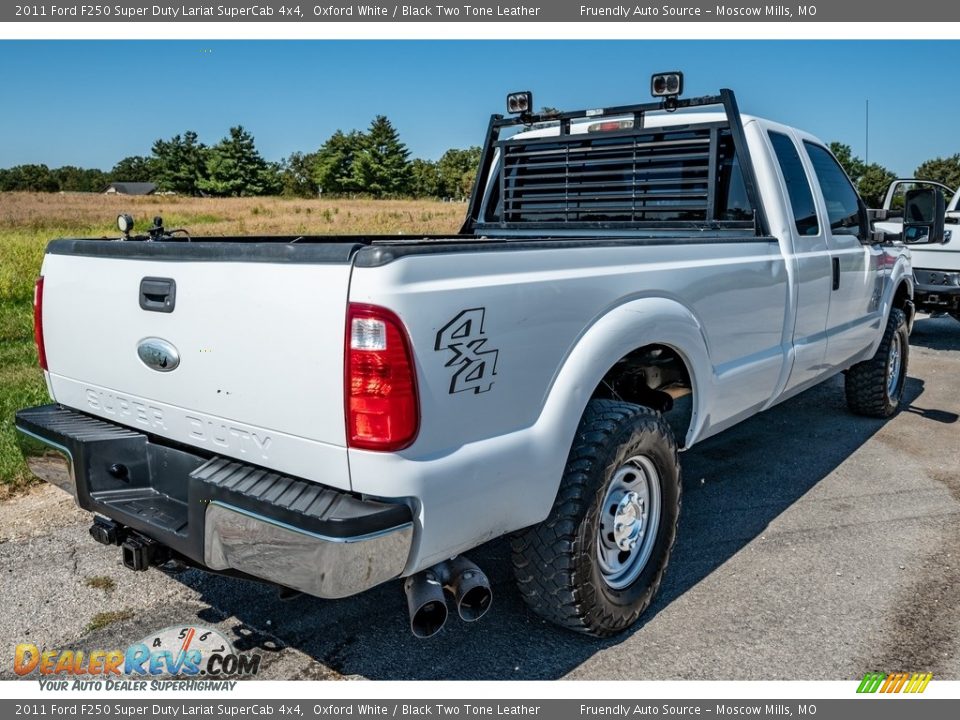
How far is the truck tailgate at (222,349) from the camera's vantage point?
2225mm

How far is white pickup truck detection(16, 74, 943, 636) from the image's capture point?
2186 mm

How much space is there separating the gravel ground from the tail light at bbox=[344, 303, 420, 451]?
3.58 ft

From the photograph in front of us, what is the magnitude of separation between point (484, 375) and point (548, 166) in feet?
9.81

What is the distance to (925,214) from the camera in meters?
5.67

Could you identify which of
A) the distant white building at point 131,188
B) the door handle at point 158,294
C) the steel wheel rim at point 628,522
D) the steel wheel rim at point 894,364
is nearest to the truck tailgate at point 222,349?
the door handle at point 158,294

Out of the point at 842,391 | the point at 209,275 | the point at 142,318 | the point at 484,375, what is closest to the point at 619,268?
the point at 484,375

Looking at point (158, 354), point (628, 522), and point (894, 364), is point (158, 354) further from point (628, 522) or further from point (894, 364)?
point (894, 364)

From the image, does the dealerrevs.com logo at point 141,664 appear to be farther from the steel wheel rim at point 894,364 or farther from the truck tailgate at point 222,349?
the steel wheel rim at point 894,364

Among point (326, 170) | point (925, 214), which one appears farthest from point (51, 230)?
point (326, 170)

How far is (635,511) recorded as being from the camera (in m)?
3.10

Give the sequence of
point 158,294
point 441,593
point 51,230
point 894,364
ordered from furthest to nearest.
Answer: point 51,230, point 894,364, point 158,294, point 441,593

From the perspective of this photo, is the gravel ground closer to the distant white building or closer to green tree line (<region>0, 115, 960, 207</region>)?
green tree line (<region>0, 115, 960, 207</region>)

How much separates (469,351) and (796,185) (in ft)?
9.88

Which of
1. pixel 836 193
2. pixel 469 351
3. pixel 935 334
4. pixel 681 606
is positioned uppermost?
pixel 836 193
